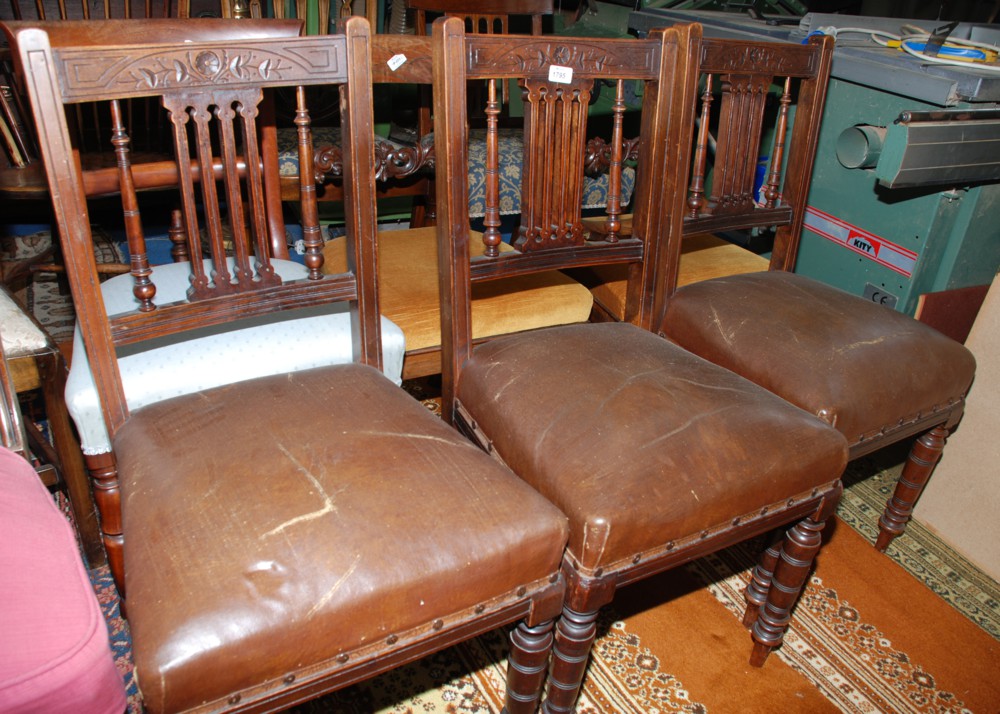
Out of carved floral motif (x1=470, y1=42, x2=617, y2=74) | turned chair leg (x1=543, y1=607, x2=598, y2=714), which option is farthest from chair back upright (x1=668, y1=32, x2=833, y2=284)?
turned chair leg (x1=543, y1=607, x2=598, y2=714)

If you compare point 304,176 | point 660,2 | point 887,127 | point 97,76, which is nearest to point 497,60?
point 304,176

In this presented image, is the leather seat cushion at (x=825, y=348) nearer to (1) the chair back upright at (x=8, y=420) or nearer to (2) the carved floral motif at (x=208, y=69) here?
(2) the carved floral motif at (x=208, y=69)

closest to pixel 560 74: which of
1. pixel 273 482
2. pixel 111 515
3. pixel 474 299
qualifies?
pixel 474 299

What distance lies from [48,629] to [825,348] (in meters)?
1.17

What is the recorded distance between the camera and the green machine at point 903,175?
1.62m

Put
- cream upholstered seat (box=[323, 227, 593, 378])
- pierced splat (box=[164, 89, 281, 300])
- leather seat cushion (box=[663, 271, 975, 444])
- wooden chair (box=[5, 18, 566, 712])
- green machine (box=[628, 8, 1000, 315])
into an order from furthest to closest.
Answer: green machine (box=[628, 8, 1000, 315]), cream upholstered seat (box=[323, 227, 593, 378]), leather seat cushion (box=[663, 271, 975, 444]), pierced splat (box=[164, 89, 281, 300]), wooden chair (box=[5, 18, 566, 712])

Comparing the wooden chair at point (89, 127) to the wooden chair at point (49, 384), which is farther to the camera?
the wooden chair at point (89, 127)

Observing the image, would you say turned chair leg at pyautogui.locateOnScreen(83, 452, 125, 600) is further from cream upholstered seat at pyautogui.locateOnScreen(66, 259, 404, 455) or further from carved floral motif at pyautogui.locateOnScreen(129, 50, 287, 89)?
carved floral motif at pyautogui.locateOnScreen(129, 50, 287, 89)

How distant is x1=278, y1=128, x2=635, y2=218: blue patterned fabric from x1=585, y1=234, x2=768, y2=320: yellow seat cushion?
0.39 meters

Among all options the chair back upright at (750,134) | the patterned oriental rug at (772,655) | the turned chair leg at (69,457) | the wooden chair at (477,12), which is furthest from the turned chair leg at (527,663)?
the wooden chair at (477,12)

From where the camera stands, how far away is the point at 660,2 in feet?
9.08

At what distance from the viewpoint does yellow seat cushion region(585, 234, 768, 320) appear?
168cm

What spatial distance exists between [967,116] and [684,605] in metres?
1.17

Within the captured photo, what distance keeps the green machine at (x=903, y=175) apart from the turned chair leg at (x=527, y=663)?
121 cm
